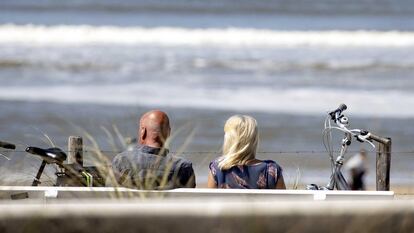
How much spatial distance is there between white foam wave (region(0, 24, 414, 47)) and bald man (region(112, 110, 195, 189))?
2542 centimetres

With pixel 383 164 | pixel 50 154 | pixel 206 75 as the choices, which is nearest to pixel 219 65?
pixel 206 75

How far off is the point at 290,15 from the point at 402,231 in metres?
38.5

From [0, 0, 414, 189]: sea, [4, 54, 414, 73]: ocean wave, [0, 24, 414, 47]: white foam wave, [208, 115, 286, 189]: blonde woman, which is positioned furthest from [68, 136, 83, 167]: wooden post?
[0, 24, 414, 47]: white foam wave

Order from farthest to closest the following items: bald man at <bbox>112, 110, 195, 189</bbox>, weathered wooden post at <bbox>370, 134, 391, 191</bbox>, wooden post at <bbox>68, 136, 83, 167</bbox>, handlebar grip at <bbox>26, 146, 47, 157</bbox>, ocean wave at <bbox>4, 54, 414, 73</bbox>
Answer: ocean wave at <bbox>4, 54, 414, 73</bbox>
weathered wooden post at <bbox>370, 134, 391, 191</bbox>
wooden post at <bbox>68, 136, 83, 167</bbox>
handlebar grip at <bbox>26, 146, 47, 157</bbox>
bald man at <bbox>112, 110, 195, 189</bbox>

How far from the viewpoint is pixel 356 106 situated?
1838 centimetres

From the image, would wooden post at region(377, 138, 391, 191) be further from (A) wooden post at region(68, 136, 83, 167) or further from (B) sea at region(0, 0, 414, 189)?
(A) wooden post at region(68, 136, 83, 167)

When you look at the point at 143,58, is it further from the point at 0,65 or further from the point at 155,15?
the point at 155,15

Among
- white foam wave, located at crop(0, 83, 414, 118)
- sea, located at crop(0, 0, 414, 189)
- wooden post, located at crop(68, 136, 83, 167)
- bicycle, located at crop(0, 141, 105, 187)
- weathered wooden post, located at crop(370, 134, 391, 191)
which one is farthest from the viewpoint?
white foam wave, located at crop(0, 83, 414, 118)

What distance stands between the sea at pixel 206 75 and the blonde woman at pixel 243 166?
0.29 meters

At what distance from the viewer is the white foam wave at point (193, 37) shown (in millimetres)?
32781

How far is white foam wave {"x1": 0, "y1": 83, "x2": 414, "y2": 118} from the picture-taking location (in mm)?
18172

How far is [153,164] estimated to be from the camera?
6.26 meters

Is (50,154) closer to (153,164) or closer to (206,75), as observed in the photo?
(153,164)

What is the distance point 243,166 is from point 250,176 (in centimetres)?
8
